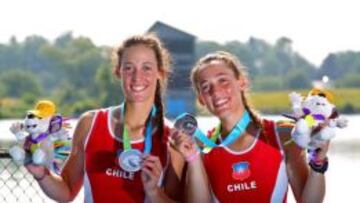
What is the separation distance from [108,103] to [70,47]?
32.2m

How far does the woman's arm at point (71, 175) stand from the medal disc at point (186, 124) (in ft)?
1.75

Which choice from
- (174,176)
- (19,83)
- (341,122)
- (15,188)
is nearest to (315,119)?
(341,122)

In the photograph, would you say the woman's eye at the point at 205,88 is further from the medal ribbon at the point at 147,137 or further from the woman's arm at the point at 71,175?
the woman's arm at the point at 71,175

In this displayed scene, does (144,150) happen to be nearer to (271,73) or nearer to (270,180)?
(270,180)

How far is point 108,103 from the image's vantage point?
61188 millimetres

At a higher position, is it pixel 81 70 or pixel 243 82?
pixel 81 70

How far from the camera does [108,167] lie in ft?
13.0

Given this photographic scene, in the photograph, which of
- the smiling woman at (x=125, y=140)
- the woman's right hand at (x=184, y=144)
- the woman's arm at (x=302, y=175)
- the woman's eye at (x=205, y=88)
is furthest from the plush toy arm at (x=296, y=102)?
the smiling woman at (x=125, y=140)

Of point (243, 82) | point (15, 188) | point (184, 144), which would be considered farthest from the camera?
point (15, 188)

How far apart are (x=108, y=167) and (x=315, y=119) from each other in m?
1.03

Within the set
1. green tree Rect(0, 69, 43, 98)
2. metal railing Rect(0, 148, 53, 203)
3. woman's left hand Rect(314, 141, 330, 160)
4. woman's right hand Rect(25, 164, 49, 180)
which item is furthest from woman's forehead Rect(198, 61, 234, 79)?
green tree Rect(0, 69, 43, 98)

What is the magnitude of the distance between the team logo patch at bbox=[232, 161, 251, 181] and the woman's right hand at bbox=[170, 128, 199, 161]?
0.29m

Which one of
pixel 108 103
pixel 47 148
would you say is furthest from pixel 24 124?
pixel 108 103

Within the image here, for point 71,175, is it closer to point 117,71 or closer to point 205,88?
point 117,71
